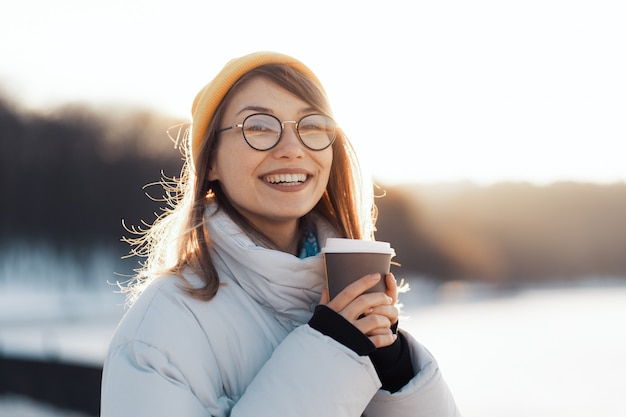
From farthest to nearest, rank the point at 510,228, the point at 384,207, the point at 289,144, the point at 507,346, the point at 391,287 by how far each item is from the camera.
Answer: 1. the point at 510,228
2. the point at 384,207
3. the point at 507,346
4. the point at 289,144
5. the point at 391,287

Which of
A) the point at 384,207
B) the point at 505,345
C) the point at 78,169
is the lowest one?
the point at 384,207

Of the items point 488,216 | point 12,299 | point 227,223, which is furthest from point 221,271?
point 488,216

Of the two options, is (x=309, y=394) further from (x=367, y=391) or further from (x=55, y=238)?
(x=55, y=238)

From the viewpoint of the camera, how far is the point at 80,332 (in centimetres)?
1429

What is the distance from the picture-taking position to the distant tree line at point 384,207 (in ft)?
84.7

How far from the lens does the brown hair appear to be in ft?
5.99

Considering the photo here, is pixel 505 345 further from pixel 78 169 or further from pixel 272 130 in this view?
pixel 78 169

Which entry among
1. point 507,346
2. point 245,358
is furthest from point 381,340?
point 507,346

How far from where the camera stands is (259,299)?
5.80 feet

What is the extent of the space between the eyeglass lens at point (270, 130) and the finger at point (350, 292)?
0.44m

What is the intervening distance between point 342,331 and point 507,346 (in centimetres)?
808

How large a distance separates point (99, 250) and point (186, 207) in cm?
2431

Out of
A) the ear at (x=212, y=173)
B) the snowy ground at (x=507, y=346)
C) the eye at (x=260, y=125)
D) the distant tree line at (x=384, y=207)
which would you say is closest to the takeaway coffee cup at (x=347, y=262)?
the eye at (x=260, y=125)

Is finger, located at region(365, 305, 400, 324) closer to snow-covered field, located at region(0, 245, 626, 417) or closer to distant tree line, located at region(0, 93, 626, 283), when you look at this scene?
snow-covered field, located at region(0, 245, 626, 417)
